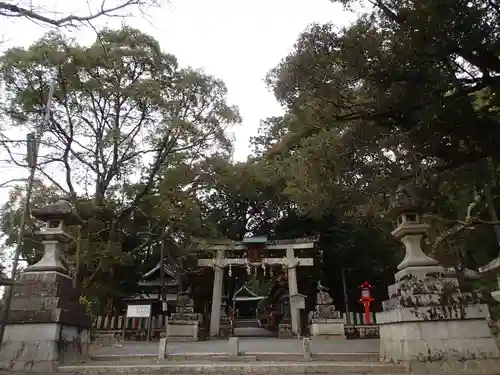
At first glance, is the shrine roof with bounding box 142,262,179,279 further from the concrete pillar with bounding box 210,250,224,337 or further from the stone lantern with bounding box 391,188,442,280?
the stone lantern with bounding box 391,188,442,280

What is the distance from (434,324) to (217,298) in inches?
577

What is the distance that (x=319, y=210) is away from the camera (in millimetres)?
11758

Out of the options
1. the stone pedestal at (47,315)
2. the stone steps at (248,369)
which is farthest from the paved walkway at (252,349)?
the stone steps at (248,369)

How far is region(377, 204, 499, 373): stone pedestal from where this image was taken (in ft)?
18.9

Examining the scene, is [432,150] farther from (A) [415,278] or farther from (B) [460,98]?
(A) [415,278]

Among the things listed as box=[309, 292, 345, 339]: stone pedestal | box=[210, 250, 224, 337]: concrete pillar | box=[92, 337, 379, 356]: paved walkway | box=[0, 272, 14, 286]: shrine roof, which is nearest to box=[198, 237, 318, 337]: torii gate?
box=[210, 250, 224, 337]: concrete pillar

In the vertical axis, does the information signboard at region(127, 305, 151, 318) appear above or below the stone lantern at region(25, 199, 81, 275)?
below

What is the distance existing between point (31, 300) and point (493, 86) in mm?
8900

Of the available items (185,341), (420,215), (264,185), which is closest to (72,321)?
(420,215)

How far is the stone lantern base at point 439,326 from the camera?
5746mm

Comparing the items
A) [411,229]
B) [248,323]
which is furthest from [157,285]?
[411,229]

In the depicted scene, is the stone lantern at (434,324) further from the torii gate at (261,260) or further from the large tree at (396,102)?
the torii gate at (261,260)

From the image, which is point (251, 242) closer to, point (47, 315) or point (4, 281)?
point (47, 315)

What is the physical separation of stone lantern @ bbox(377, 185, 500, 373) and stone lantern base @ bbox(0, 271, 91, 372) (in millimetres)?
5536
